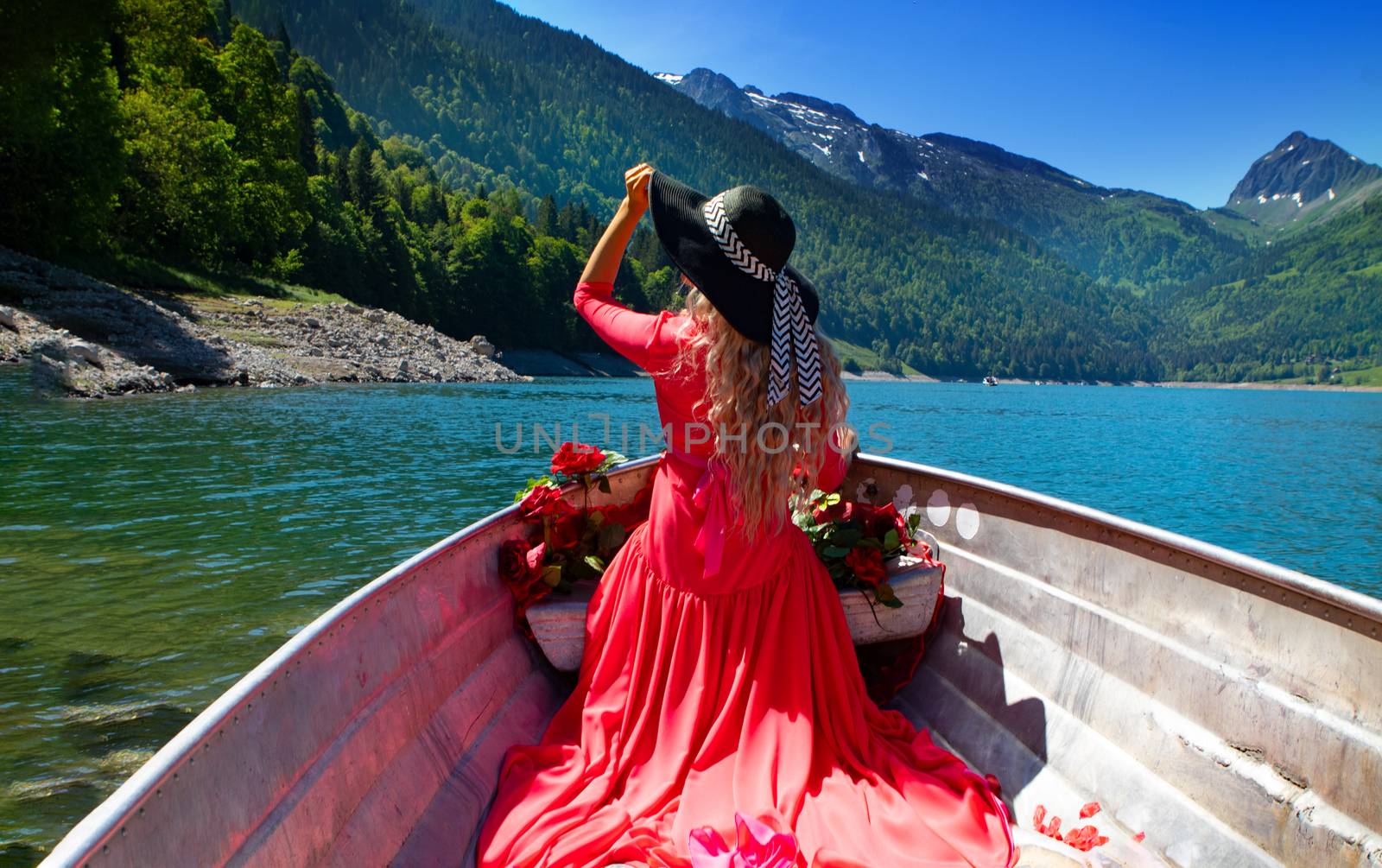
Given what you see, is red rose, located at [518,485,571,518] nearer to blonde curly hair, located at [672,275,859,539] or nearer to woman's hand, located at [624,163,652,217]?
blonde curly hair, located at [672,275,859,539]

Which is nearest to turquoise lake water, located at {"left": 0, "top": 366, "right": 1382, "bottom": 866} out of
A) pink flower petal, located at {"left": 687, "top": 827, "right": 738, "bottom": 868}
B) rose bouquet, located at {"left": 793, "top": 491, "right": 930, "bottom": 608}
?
pink flower petal, located at {"left": 687, "top": 827, "right": 738, "bottom": 868}

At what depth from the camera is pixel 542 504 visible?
14.4ft

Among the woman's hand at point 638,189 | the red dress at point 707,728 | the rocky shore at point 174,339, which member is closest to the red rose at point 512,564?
the red dress at point 707,728

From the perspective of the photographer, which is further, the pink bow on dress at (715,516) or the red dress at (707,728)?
the pink bow on dress at (715,516)

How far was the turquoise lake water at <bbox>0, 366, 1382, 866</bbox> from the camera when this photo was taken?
5969mm

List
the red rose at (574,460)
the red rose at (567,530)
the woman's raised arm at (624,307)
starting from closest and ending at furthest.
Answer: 1. the woman's raised arm at (624,307)
2. the red rose at (567,530)
3. the red rose at (574,460)

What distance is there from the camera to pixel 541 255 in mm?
104625

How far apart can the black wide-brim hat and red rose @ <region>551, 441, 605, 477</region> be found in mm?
1869

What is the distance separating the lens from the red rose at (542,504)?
14.3 ft

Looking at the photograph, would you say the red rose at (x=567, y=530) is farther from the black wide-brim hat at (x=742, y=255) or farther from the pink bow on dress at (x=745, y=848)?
the pink bow on dress at (x=745, y=848)

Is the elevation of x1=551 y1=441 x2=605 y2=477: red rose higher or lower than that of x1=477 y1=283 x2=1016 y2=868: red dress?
higher

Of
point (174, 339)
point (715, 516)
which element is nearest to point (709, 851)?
point (715, 516)

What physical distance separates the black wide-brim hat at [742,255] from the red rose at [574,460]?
187 cm

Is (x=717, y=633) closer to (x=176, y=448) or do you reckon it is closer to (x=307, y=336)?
(x=176, y=448)
